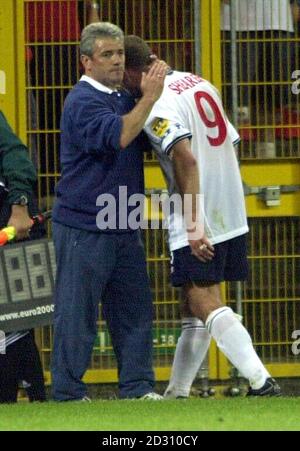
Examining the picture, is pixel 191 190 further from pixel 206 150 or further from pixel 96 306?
pixel 96 306

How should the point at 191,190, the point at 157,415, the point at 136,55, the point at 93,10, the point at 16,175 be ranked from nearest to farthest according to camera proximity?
the point at 157,415
the point at 191,190
the point at 136,55
the point at 16,175
the point at 93,10

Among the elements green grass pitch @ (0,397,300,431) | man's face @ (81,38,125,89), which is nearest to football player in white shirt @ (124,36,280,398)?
man's face @ (81,38,125,89)

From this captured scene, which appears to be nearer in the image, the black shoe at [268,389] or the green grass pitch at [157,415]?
the green grass pitch at [157,415]

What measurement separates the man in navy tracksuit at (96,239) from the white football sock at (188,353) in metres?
0.21

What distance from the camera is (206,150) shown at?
957 centimetres

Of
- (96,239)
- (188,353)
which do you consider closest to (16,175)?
(96,239)

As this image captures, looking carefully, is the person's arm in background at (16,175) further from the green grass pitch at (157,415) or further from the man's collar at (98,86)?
the green grass pitch at (157,415)

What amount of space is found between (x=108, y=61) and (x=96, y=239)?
88cm

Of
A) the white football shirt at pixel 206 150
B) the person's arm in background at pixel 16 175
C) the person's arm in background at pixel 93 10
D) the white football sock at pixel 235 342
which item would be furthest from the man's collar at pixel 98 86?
the person's arm in background at pixel 93 10

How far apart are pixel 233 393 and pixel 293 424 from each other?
3459 millimetres

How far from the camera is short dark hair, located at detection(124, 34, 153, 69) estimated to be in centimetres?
964

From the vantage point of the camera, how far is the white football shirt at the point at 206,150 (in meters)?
9.49
